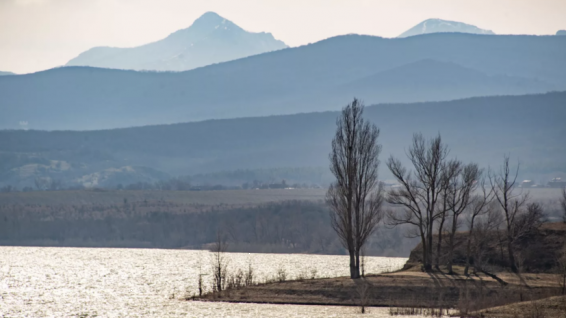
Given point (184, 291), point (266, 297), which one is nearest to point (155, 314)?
point (266, 297)

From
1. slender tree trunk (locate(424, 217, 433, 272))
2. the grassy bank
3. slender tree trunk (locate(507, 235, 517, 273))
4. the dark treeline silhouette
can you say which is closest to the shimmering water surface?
the grassy bank

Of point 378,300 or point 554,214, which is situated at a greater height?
point 554,214

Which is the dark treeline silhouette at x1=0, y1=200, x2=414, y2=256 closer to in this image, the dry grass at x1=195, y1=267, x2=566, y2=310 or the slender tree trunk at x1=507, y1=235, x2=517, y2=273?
the slender tree trunk at x1=507, y1=235, x2=517, y2=273

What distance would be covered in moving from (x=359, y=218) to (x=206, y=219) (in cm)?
8674

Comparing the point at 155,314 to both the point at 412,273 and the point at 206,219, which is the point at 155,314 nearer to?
the point at 412,273

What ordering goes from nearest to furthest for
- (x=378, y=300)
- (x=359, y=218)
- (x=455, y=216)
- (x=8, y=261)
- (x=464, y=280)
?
(x=378, y=300) < (x=464, y=280) < (x=359, y=218) < (x=455, y=216) < (x=8, y=261)

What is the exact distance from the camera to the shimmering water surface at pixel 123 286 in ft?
139

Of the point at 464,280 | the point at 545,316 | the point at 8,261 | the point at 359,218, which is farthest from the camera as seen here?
the point at 8,261

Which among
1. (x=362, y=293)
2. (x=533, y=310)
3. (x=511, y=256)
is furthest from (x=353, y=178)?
(x=533, y=310)

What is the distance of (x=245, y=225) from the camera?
132125 millimetres

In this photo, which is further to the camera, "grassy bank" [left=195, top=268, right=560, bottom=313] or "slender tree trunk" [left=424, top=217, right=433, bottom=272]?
"slender tree trunk" [left=424, top=217, right=433, bottom=272]

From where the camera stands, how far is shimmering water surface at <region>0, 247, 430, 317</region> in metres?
42.3

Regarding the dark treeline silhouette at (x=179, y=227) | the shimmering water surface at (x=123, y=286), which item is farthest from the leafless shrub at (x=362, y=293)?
the dark treeline silhouette at (x=179, y=227)

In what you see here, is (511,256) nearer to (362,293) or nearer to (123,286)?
(362,293)
